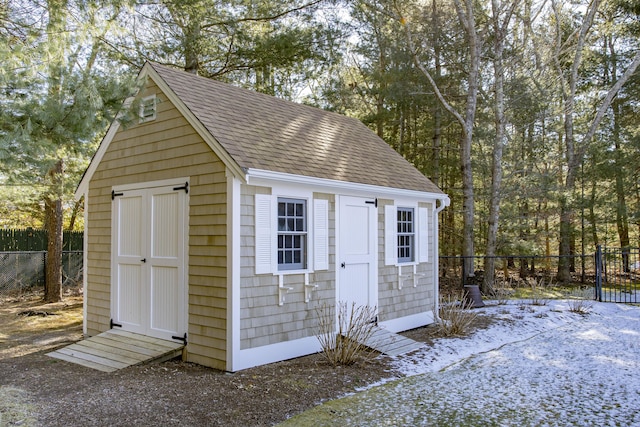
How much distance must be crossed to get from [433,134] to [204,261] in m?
12.5

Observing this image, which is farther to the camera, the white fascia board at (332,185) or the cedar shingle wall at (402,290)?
the cedar shingle wall at (402,290)

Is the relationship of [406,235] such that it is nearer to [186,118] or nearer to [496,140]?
[186,118]

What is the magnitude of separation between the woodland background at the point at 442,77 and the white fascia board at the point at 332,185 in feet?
5.61

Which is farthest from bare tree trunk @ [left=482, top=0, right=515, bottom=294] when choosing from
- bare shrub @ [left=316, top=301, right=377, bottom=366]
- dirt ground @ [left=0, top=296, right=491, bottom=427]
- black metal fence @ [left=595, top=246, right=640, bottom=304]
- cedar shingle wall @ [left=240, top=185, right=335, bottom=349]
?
dirt ground @ [left=0, top=296, right=491, bottom=427]

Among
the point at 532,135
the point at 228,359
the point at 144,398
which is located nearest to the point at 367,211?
the point at 228,359

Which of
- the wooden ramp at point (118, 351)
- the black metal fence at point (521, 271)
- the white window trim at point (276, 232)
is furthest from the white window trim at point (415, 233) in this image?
the black metal fence at point (521, 271)

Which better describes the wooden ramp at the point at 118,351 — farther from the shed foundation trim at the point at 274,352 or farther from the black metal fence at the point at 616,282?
the black metal fence at the point at 616,282

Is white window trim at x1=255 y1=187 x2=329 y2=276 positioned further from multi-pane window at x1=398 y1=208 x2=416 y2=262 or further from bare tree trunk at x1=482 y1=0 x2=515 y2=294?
bare tree trunk at x1=482 y1=0 x2=515 y2=294

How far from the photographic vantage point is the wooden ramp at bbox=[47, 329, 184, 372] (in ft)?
20.3

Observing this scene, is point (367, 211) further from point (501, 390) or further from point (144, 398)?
point (144, 398)

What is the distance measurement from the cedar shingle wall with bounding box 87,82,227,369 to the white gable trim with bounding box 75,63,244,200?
10 cm

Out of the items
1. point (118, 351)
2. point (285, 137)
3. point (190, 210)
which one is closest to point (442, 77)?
point (285, 137)

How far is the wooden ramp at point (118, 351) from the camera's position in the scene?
6.20 metres

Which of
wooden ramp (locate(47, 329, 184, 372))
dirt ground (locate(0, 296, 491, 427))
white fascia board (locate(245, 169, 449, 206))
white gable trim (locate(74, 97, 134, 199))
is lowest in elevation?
dirt ground (locate(0, 296, 491, 427))
